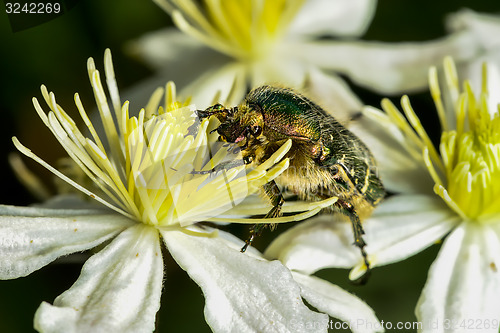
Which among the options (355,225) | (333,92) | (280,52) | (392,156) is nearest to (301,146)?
(355,225)

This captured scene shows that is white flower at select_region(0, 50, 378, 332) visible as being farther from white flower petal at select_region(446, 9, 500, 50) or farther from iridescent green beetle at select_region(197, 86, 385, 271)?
white flower petal at select_region(446, 9, 500, 50)

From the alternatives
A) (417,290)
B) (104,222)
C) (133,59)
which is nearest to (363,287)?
(417,290)

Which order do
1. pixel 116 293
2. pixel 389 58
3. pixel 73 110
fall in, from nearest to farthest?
pixel 116 293 < pixel 73 110 < pixel 389 58

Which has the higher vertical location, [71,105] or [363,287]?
[71,105]

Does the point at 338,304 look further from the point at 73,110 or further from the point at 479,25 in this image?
the point at 479,25

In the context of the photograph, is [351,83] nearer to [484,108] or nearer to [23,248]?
[484,108]

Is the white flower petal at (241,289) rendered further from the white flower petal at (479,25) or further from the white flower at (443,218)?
the white flower petal at (479,25)
